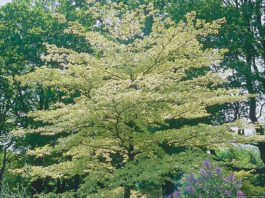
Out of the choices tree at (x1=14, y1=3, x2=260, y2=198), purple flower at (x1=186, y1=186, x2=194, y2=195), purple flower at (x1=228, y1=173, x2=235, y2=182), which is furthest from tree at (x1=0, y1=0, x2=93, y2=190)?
purple flower at (x1=228, y1=173, x2=235, y2=182)

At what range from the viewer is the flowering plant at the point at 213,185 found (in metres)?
5.45

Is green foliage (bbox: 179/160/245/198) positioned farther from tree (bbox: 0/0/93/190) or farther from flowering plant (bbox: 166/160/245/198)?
tree (bbox: 0/0/93/190)

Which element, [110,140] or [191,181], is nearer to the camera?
[191,181]

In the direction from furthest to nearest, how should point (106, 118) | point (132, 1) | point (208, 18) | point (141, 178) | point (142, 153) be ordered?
point (132, 1)
point (208, 18)
point (142, 153)
point (106, 118)
point (141, 178)

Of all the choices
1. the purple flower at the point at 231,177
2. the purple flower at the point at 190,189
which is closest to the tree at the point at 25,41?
the purple flower at the point at 190,189

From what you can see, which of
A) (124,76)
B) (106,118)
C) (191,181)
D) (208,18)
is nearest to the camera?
(191,181)

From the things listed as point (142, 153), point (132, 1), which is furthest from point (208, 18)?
point (142, 153)

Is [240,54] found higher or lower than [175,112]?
higher

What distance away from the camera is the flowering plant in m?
5.45

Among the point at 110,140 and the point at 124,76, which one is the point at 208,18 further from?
the point at 110,140

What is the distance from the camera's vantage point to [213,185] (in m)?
5.50

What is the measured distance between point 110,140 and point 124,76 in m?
2.09

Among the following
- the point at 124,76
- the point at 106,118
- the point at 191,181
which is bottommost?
the point at 191,181

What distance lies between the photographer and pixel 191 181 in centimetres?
572
